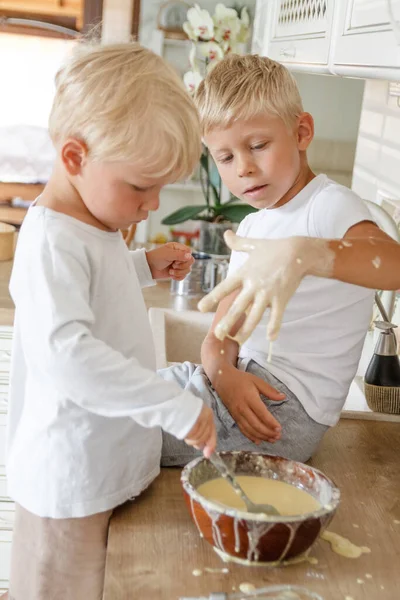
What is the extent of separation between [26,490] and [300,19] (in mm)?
1344

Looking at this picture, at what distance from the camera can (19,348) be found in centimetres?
110

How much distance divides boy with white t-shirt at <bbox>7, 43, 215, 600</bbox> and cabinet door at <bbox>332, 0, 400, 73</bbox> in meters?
0.28

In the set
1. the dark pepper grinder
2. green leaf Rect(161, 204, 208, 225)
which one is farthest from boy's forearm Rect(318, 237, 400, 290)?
green leaf Rect(161, 204, 208, 225)

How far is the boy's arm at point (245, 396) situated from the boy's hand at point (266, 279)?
0.29 meters

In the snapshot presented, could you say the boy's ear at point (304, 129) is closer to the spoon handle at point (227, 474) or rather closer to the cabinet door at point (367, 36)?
the cabinet door at point (367, 36)

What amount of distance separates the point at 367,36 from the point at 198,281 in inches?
52.0

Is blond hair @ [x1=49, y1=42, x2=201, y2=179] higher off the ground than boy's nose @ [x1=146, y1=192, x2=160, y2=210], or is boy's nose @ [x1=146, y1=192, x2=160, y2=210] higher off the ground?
blond hair @ [x1=49, y1=42, x2=201, y2=179]

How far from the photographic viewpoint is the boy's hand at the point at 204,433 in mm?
944

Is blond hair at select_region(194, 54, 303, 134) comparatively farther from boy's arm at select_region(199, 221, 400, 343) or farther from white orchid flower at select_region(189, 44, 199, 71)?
white orchid flower at select_region(189, 44, 199, 71)

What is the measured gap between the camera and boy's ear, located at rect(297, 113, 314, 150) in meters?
1.27

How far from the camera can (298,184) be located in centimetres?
128

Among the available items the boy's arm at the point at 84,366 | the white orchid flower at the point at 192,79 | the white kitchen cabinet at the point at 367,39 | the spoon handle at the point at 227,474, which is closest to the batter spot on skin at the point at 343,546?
the spoon handle at the point at 227,474

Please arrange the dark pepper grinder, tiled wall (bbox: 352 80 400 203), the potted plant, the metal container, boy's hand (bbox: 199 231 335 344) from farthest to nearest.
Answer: the potted plant, the metal container, tiled wall (bbox: 352 80 400 203), the dark pepper grinder, boy's hand (bbox: 199 231 335 344)

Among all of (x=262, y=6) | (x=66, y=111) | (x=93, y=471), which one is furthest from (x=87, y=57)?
(x=262, y=6)
